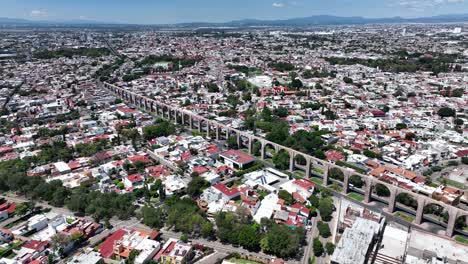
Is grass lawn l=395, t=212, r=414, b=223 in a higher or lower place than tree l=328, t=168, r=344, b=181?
lower

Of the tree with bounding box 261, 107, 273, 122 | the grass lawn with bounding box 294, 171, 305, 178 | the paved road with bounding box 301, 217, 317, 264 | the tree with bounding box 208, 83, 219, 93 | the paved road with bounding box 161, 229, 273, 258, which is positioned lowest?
the grass lawn with bounding box 294, 171, 305, 178

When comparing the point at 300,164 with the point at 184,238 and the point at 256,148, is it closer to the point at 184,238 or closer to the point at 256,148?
the point at 256,148

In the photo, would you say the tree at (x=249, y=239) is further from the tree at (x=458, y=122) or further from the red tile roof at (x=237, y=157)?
the tree at (x=458, y=122)

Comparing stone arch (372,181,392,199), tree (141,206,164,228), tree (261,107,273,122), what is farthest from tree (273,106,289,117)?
tree (141,206,164,228)

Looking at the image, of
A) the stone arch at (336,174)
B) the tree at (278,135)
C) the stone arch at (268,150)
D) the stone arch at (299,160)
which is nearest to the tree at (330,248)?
the stone arch at (336,174)

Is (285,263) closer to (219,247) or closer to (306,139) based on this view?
(219,247)

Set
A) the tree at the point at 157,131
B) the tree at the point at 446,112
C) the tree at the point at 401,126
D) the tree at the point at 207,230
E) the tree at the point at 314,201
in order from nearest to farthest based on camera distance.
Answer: the tree at the point at 207,230 → the tree at the point at 314,201 → the tree at the point at 157,131 → the tree at the point at 401,126 → the tree at the point at 446,112

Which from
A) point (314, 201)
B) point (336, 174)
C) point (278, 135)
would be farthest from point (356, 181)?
point (278, 135)

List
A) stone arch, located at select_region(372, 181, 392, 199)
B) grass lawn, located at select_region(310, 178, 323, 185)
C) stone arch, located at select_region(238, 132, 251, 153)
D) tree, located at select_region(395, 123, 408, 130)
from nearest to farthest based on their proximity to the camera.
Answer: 1. stone arch, located at select_region(372, 181, 392, 199)
2. grass lawn, located at select_region(310, 178, 323, 185)
3. stone arch, located at select_region(238, 132, 251, 153)
4. tree, located at select_region(395, 123, 408, 130)

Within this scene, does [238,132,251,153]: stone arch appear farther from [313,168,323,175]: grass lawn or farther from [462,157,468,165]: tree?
[462,157,468,165]: tree
